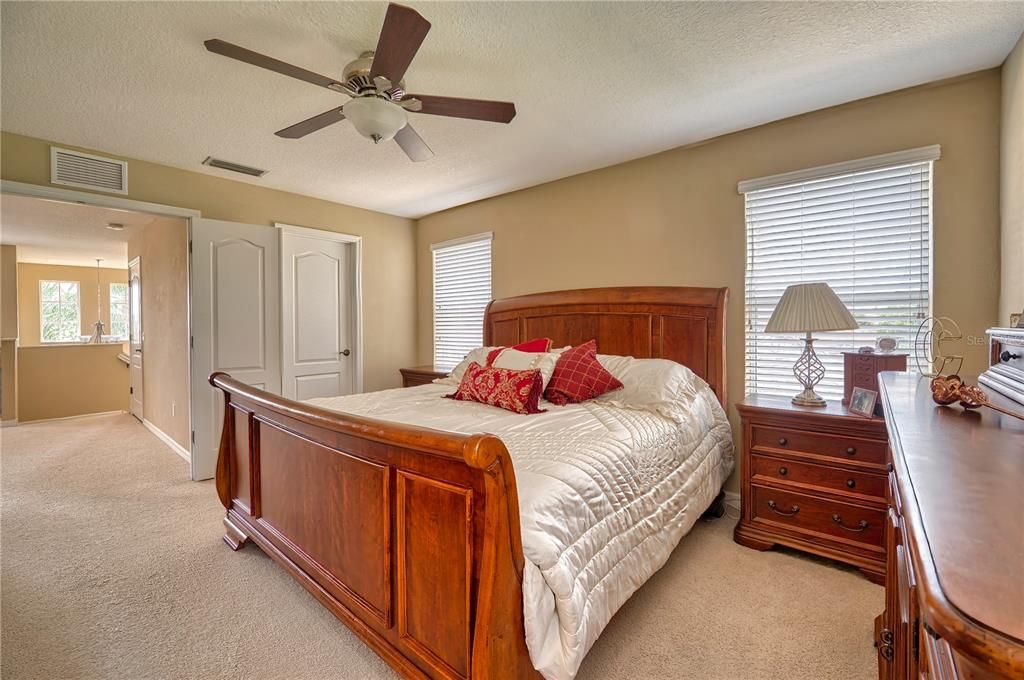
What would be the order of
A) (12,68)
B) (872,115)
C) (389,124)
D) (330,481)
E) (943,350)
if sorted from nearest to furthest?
(330,481), (389,124), (12,68), (943,350), (872,115)

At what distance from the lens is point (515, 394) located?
8.43ft

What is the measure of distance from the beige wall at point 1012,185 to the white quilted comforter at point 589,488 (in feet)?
4.57

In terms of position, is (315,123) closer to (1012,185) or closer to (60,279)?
(1012,185)

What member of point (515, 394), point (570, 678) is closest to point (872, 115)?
point (515, 394)

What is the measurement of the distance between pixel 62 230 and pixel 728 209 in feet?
23.9

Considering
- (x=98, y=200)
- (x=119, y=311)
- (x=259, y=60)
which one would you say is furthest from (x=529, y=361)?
(x=119, y=311)

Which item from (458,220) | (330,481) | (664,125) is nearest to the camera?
Result: (330,481)

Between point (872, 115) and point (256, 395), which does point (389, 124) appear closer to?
point (256, 395)

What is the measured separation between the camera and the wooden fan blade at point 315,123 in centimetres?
211

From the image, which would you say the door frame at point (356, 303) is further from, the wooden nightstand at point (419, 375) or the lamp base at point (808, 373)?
the lamp base at point (808, 373)

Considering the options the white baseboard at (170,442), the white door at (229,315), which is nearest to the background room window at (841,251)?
the white door at (229,315)

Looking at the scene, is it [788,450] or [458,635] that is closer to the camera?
[458,635]

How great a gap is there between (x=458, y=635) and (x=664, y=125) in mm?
2904

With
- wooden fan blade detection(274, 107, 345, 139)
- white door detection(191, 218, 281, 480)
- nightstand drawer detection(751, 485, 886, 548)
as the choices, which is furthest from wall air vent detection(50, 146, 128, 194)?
nightstand drawer detection(751, 485, 886, 548)
